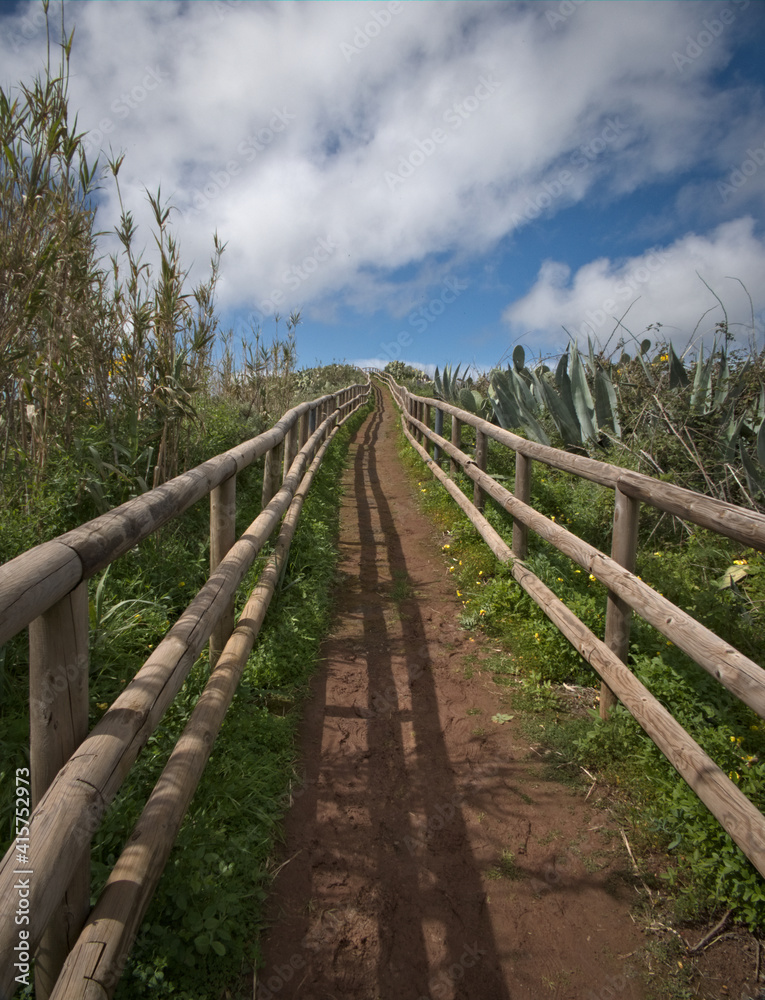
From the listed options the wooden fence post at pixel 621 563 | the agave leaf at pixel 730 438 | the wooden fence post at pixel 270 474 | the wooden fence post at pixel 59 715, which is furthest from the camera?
the agave leaf at pixel 730 438

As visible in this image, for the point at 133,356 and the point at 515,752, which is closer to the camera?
the point at 515,752

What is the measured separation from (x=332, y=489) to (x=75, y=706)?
6.28 meters

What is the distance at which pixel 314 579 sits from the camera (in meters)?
4.42

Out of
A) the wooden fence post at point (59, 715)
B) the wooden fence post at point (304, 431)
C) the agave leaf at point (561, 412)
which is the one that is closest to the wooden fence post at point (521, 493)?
the agave leaf at point (561, 412)

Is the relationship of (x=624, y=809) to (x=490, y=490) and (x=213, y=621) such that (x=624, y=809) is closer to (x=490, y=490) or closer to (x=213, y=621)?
(x=213, y=621)

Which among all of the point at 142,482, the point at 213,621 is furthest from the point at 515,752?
the point at 142,482

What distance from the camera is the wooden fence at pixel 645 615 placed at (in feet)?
5.86

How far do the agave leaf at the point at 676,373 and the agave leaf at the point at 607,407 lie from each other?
0.53 m

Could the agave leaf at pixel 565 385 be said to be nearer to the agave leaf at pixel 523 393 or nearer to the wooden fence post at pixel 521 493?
the agave leaf at pixel 523 393

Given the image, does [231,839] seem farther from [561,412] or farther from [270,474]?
[561,412]

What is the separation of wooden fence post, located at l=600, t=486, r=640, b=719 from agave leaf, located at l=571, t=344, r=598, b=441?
3.03m

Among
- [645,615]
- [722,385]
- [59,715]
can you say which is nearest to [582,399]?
[722,385]

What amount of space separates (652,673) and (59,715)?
252 cm

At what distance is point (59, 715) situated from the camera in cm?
Result: 135
